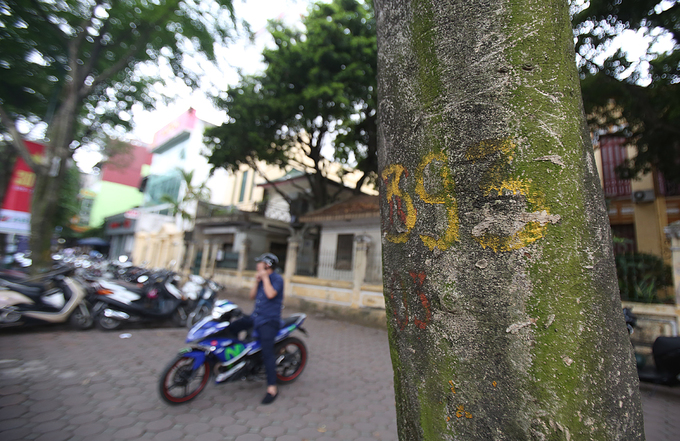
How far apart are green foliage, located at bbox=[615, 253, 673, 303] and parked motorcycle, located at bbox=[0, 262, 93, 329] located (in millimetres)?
9644

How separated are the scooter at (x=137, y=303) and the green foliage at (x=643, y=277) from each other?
28.0 feet

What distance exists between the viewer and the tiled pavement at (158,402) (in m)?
2.95

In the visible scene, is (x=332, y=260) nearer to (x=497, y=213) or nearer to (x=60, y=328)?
(x=60, y=328)

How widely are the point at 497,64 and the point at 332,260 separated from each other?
36.1 feet

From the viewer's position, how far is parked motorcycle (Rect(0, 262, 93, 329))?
519 centimetres

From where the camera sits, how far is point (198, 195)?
20.8 m

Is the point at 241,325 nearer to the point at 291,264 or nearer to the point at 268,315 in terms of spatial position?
the point at 268,315

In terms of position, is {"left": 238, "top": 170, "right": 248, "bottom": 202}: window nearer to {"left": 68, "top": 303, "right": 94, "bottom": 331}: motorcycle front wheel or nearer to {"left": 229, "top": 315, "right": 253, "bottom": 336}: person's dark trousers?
{"left": 68, "top": 303, "right": 94, "bottom": 331}: motorcycle front wheel

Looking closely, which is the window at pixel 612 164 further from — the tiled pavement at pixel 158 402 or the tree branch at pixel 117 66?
the tree branch at pixel 117 66

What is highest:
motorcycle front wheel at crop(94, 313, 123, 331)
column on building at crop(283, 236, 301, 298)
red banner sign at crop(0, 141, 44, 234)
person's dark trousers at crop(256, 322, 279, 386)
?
red banner sign at crop(0, 141, 44, 234)

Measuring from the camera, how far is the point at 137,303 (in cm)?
639

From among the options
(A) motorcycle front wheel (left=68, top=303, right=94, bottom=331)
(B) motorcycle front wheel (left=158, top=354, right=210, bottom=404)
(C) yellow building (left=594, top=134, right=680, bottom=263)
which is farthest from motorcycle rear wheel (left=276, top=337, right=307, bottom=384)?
(C) yellow building (left=594, top=134, right=680, bottom=263)

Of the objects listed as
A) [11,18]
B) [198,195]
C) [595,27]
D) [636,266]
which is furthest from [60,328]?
[198,195]

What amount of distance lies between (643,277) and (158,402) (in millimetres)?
7959
